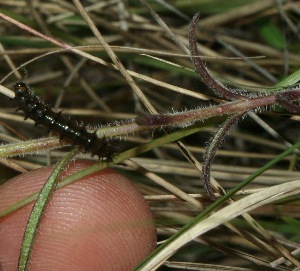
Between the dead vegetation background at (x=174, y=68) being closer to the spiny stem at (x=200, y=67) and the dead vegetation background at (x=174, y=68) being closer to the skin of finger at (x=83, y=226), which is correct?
the skin of finger at (x=83, y=226)

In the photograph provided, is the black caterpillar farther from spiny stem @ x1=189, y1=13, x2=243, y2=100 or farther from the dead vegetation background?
the dead vegetation background

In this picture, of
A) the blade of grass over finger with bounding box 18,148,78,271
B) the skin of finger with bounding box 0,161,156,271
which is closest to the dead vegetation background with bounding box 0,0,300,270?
the skin of finger with bounding box 0,161,156,271

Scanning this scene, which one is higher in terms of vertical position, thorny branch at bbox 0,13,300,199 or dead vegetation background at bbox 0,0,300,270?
dead vegetation background at bbox 0,0,300,270

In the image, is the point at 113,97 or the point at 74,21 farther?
the point at 113,97

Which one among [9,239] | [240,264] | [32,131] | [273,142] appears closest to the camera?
[9,239]

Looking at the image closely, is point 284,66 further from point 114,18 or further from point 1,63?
point 1,63

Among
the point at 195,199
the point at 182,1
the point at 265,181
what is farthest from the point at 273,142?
the point at 195,199
